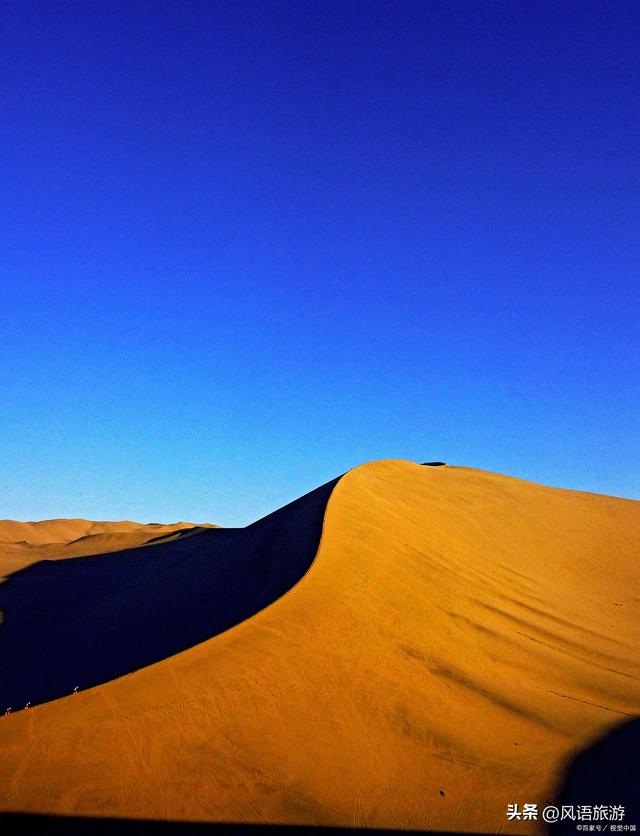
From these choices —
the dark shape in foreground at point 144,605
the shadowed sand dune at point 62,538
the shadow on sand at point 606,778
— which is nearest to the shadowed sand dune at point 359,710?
the shadow on sand at point 606,778

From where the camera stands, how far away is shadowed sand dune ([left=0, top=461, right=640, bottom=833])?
24.7 feet

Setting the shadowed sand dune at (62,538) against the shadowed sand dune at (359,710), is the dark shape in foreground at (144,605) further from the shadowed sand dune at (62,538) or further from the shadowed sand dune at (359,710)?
the shadowed sand dune at (62,538)

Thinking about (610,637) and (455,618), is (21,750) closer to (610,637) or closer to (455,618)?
(455,618)

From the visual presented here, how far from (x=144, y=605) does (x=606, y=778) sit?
13844 mm

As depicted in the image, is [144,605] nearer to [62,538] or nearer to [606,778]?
[606,778]

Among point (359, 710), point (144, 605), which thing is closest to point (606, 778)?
point (359, 710)

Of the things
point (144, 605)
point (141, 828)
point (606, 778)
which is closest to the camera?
point (141, 828)

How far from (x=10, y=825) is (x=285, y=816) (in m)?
3.22

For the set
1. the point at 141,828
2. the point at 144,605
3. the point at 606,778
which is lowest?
the point at 606,778

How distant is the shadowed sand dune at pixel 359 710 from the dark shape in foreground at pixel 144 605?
844 millimetres

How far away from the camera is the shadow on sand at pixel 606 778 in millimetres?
7537

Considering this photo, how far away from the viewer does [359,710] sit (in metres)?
10.1

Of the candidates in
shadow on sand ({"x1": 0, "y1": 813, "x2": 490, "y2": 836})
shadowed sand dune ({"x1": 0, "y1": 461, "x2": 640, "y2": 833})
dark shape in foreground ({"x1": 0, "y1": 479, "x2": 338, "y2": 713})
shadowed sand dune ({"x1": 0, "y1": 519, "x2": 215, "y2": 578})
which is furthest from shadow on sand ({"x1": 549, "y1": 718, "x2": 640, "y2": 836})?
shadowed sand dune ({"x1": 0, "y1": 519, "x2": 215, "y2": 578})

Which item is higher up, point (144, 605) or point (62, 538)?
point (144, 605)
